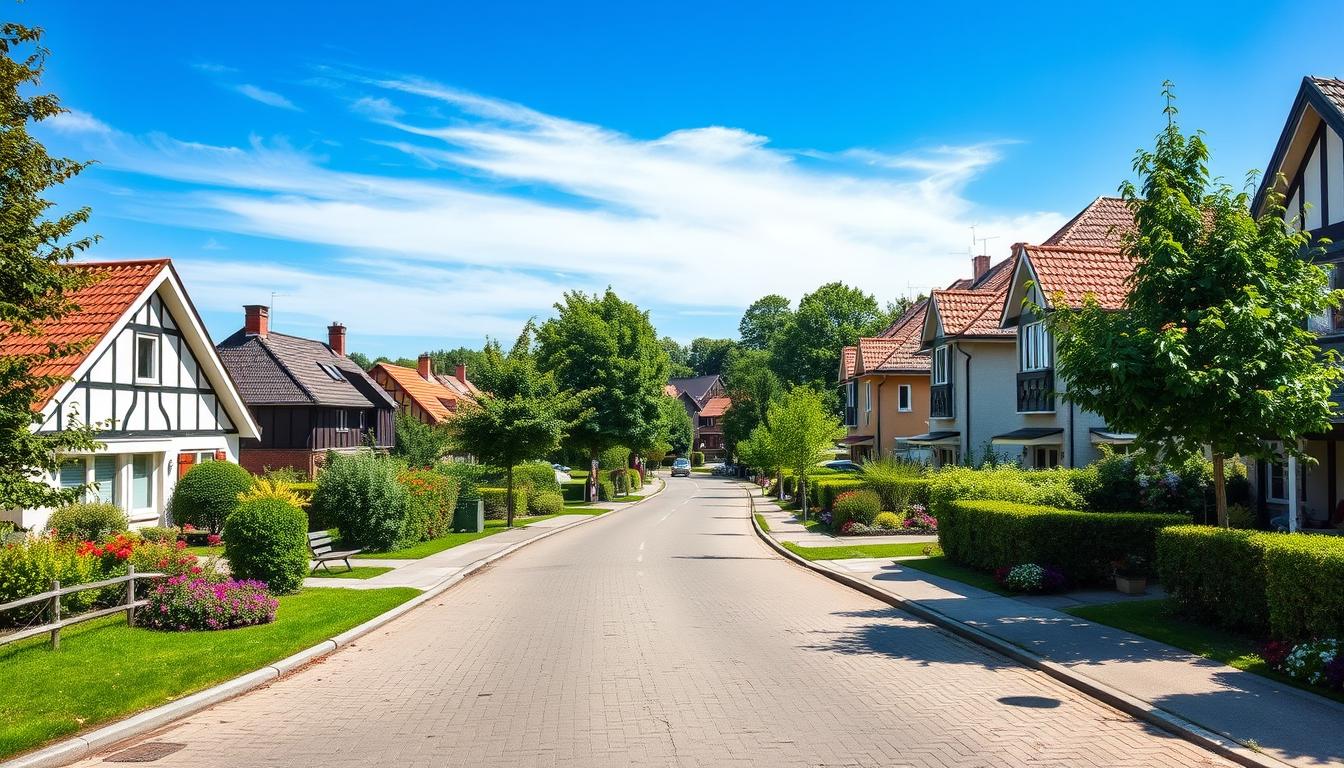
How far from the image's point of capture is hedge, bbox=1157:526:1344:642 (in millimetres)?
9625

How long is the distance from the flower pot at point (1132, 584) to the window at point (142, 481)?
2335cm

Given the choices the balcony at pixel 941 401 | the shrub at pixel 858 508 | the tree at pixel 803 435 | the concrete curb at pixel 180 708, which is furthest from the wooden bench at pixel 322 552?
the balcony at pixel 941 401

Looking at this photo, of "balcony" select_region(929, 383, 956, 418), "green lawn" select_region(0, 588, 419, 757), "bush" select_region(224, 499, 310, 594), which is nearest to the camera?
"green lawn" select_region(0, 588, 419, 757)

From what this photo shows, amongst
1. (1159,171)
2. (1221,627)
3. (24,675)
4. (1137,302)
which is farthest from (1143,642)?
(24,675)

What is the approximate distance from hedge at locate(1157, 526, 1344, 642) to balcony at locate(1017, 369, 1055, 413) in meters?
15.4

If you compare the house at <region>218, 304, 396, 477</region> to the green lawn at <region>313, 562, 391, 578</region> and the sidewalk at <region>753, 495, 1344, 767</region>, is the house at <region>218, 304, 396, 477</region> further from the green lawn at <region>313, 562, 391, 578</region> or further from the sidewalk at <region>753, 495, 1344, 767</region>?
the sidewalk at <region>753, 495, 1344, 767</region>

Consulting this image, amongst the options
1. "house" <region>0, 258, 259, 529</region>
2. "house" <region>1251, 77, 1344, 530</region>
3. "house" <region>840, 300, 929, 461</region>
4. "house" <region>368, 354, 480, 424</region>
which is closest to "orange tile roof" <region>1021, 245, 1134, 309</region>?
"house" <region>1251, 77, 1344, 530</region>

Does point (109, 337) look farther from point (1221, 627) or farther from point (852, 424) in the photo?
point (852, 424)

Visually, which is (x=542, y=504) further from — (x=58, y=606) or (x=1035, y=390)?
(x=58, y=606)

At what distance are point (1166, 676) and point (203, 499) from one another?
2322cm

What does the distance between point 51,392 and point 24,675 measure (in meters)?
12.2

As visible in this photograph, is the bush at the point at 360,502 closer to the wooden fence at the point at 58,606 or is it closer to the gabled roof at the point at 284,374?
the wooden fence at the point at 58,606

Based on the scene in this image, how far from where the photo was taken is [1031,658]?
35.5ft

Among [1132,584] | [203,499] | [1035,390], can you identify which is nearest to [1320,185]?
[1132,584]
